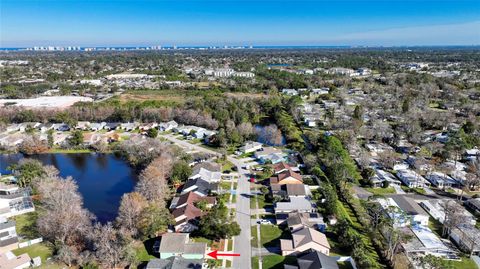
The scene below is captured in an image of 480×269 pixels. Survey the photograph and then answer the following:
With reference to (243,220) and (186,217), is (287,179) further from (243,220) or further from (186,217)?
(186,217)

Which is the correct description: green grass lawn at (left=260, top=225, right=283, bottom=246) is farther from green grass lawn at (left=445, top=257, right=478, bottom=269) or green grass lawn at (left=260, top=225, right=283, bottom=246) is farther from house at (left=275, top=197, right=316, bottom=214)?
green grass lawn at (left=445, top=257, right=478, bottom=269)

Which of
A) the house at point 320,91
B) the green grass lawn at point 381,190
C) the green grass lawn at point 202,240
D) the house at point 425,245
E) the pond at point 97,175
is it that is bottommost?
the pond at point 97,175

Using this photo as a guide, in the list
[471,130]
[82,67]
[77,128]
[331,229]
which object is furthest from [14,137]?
[82,67]

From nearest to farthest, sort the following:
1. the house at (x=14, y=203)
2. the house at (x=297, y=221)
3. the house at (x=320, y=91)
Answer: the house at (x=297, y=221) → the house at (x=14, y=203) → the house at (x=320, y=91)

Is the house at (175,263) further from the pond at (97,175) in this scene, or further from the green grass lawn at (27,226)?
the green grass lawn at (27,226)

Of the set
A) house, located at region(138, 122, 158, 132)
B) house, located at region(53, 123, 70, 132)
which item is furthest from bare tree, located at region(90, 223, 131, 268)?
house, located at region(53, 123, 70, 132)

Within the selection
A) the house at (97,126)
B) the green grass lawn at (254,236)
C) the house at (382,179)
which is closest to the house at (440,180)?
the house at (382,179)

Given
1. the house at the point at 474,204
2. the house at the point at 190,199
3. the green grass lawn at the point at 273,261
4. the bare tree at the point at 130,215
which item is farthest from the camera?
the house at the point at 190,199
